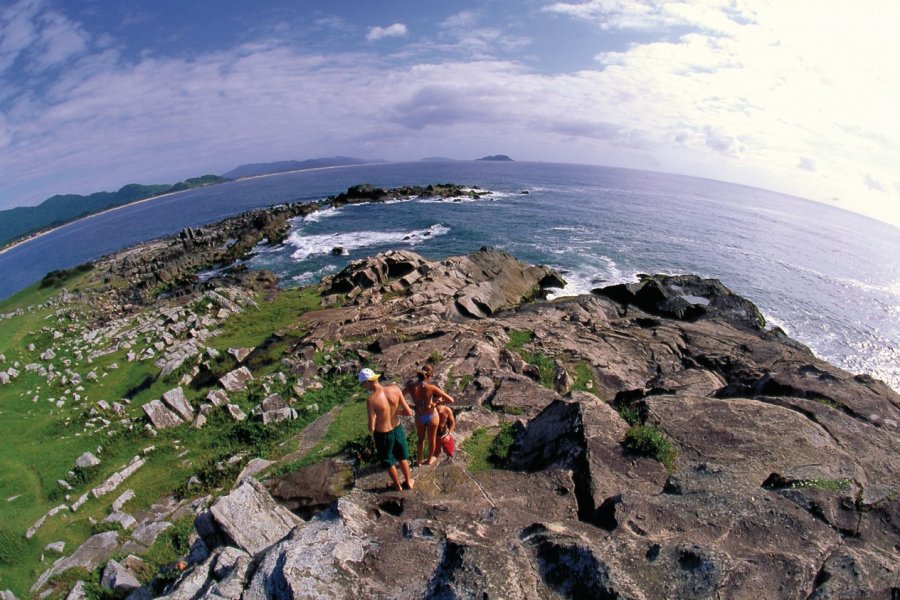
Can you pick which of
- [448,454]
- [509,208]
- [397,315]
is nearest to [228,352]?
[397,315]

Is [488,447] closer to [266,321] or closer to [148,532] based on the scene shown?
[148,532]

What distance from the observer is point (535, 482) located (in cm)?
934

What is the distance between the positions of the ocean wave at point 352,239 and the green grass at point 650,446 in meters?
53.4

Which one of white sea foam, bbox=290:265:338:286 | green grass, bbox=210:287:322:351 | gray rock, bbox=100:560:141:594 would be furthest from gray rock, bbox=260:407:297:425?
white sea foam, bbox=290:265:338:286

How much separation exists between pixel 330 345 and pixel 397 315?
20.1 ft

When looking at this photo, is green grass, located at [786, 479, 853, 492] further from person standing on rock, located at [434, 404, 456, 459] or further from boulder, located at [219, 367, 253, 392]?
boulder, located at [219, 367, 253, 392]

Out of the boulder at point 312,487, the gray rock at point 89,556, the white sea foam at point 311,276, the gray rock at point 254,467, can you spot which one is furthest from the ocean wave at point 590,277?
the gray rock at point 89,556

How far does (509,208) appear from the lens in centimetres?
9344

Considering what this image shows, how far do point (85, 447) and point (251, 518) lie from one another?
13578 mm

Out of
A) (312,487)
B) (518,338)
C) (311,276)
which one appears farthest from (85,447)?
(311,276)

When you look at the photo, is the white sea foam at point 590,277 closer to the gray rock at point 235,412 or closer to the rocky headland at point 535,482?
the rocky headland at point 535,482

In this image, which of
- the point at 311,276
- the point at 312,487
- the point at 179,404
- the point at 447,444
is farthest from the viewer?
the point at 311,276

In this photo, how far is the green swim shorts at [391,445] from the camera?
8.88m

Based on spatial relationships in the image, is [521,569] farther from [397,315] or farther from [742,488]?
[397,315]
